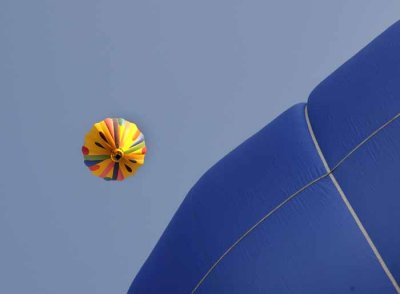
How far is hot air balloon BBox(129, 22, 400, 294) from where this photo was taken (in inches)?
155

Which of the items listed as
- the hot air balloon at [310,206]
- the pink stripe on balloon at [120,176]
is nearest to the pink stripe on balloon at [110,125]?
the pink stripe on balloon at [120,176]

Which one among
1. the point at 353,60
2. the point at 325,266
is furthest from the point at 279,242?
the point at 353,60

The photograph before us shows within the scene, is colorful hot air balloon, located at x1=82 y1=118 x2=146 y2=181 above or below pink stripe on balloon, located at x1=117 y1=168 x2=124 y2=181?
above

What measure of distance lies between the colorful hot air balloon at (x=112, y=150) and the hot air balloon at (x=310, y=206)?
5.12 meters

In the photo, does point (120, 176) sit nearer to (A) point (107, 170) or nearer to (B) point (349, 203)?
(A) point (107, 170)

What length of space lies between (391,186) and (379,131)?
0.41 metres

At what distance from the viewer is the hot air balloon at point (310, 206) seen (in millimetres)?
3934

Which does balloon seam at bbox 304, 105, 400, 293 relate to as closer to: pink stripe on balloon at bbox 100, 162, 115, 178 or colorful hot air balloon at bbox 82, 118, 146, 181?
colorful hot air balloon at bbox 82, 118, 146, 181

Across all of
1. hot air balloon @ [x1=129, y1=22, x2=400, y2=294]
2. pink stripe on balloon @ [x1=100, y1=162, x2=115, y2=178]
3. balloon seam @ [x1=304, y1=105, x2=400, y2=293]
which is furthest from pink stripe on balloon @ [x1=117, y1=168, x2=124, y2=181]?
balloon seam @ [x1=304, y1=105, x2=400, y2=293]

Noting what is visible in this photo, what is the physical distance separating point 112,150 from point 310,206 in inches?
237

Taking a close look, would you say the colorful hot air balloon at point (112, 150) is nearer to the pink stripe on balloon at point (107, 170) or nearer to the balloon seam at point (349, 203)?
the pink stripe on balloon at point (107, 170)

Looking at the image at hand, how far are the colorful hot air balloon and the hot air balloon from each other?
5123 mm

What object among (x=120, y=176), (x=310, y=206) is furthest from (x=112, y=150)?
(x=310, y=206)

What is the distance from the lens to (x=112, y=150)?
9.84 meters
